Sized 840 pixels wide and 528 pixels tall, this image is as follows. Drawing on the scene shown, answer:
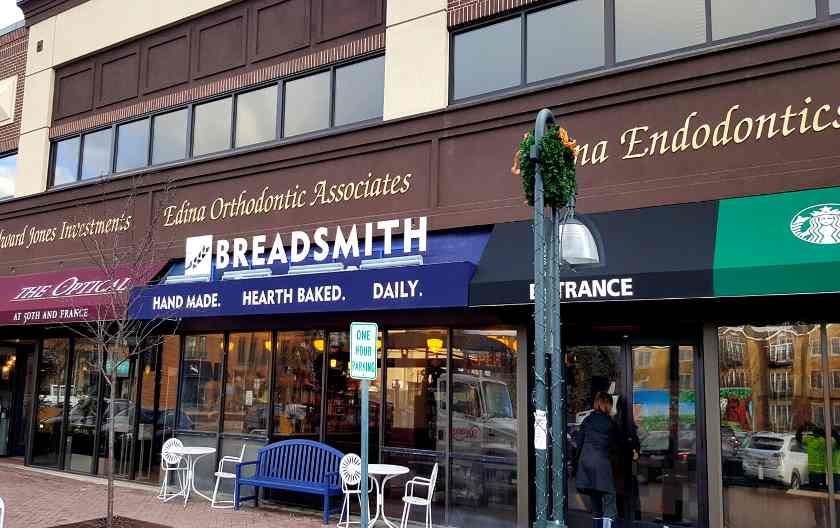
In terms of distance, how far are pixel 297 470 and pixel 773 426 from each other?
615 centimetres

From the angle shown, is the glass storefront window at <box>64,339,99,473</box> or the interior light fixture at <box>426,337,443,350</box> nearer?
the interior light fixture at <box>426,337,443,350</box>

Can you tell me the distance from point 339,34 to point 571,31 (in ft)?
12.9

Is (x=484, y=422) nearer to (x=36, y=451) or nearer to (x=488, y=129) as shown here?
(x=488, y=129)

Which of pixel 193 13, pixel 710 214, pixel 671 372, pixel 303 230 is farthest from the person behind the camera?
pixel 193 13

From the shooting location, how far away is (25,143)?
16.1 m

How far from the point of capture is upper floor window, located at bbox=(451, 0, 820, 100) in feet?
27.6

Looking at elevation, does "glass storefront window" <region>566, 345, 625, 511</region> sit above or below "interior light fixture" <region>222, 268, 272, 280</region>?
below

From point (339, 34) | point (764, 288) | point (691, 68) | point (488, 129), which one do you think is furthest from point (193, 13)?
point (764, 288)

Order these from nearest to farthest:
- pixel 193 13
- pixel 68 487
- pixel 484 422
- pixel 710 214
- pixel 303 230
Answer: pixel 710 214 < pixel 484 422 < pixel 303 230 < pixel 68 487 < pixel 193 13

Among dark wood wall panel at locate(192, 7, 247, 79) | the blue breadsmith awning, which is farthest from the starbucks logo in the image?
dark wood wall panel at locate(192, 7, 247, 79)

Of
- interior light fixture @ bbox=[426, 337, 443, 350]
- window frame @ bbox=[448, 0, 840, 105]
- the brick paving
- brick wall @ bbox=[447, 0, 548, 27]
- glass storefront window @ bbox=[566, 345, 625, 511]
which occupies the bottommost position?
the brick paving

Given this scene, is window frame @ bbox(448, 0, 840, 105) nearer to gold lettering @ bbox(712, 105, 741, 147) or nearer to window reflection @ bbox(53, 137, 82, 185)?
gold lettering @ bbox(712, 105, 741, 147)

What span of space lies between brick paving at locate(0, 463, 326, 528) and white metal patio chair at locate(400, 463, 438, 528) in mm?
1137

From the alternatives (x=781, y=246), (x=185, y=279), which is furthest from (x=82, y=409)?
(x=781, y=246)
